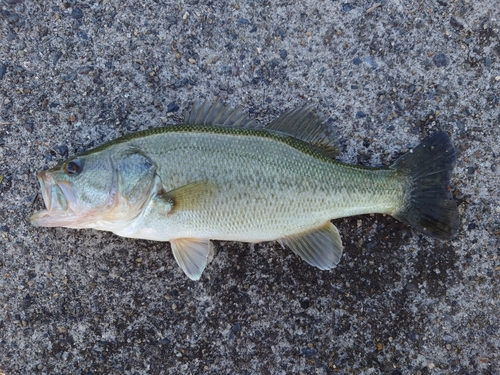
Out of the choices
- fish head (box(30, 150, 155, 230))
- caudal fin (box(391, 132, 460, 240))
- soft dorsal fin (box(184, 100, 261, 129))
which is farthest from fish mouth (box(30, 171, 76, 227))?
caudal fin (box(391, 132, 460, 240))

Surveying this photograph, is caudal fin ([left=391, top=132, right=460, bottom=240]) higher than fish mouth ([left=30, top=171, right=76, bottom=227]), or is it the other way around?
caudal fin ([left=391, top=132, right=460, bottom=240])

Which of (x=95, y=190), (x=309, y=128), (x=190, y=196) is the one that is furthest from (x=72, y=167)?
(x=309, y=128)

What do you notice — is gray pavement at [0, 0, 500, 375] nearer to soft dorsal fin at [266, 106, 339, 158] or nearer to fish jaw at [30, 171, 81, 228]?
soft dorsal fin at [266, 106, 339, 158]

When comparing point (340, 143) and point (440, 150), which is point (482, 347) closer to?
point (440, 150)

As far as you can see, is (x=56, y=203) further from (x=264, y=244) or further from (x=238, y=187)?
(x=264, y=244)

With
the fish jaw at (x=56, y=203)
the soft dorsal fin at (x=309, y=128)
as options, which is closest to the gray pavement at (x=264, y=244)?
the soft dorsal fin at (x=309, y=128)

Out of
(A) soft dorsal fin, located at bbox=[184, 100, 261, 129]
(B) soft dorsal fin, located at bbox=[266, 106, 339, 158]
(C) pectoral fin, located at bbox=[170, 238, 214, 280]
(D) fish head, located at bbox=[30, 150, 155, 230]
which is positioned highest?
(B) soft dorsal fin, located at bbox=[266, 106, 339, 158]
